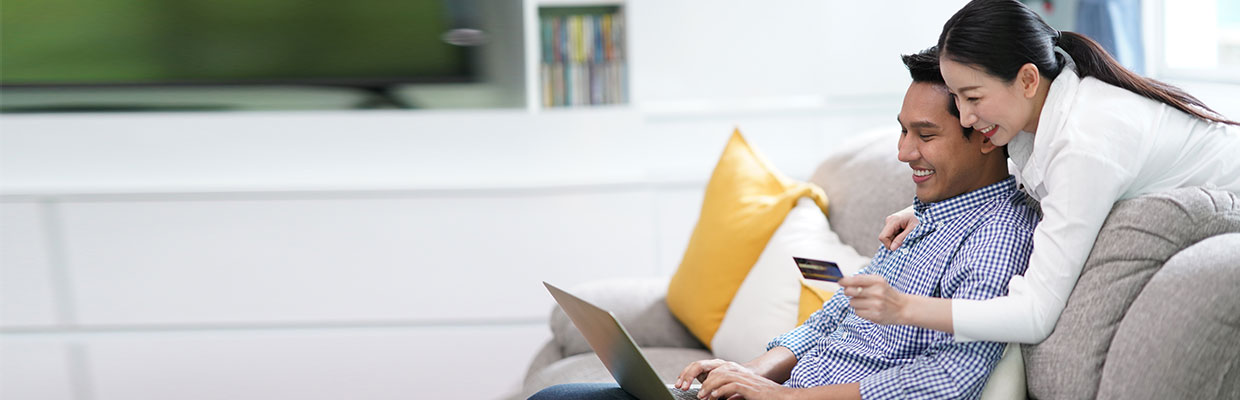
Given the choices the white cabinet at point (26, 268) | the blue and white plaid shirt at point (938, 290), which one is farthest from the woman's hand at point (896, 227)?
the white cabinet at point (26, 268)

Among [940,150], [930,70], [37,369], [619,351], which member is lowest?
[37,369]

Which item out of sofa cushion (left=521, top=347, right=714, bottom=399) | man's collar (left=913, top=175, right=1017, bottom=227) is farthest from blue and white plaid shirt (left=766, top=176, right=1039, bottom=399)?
sofa cushion (left=521, top=347, right=714, bottom=399)

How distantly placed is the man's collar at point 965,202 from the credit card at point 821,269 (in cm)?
29

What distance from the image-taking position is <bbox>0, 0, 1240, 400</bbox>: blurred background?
313cm

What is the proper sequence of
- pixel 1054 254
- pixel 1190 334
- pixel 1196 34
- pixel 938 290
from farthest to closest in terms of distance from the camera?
1. pixel 1196 34
2. pixel 938 290
3. pixel 1054 254
4. pixel 1190 334

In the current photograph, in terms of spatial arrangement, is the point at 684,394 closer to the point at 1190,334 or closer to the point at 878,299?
the point at 878,299

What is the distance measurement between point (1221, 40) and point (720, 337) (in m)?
1.72

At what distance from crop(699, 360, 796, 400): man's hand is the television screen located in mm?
1938

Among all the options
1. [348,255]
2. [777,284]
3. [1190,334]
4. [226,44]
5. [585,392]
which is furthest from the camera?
[226,44]

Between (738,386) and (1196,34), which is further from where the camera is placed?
(1196,34)

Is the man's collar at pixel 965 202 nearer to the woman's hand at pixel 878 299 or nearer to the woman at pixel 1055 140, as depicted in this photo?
the woman at pixel 1055 140

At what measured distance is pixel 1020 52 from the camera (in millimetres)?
1332

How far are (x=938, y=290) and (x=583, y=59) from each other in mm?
1923

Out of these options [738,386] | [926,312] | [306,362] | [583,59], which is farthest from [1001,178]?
[306,362]
